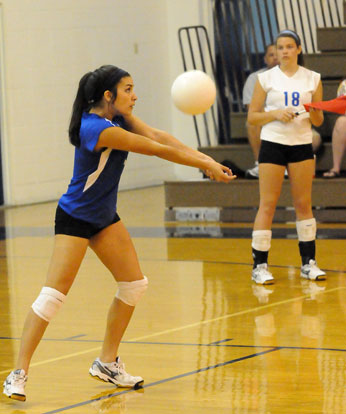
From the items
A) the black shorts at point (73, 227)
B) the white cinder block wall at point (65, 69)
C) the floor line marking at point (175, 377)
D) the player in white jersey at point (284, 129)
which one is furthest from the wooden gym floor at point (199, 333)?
the white cinder block wall at point (65, 69)

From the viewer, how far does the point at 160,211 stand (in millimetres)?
11211

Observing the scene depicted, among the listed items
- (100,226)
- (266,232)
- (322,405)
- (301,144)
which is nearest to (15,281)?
(266,232)

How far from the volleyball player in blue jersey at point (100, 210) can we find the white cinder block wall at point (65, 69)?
8.33 metres

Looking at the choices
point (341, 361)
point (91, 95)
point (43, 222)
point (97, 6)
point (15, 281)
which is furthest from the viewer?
point (97, 6)

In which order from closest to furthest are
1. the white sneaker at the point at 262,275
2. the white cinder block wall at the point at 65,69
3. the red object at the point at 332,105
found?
1. the red object at the point at 332,105
2. the white sneaker at the point at 262,275
3. the white cinder block wall at the point at 65,69

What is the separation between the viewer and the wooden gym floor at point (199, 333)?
400cm

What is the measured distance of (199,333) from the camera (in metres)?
5.22

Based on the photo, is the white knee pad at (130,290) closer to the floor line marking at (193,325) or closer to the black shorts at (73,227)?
the black shorts at (73,227)

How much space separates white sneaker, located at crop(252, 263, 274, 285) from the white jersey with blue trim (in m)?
0.91

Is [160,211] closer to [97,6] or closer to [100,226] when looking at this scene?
[97,6]

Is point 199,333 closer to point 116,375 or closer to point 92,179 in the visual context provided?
point 116,375

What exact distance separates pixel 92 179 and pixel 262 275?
9.28ft

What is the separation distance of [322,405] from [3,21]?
9249 mm

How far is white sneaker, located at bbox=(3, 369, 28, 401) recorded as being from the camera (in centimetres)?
389
